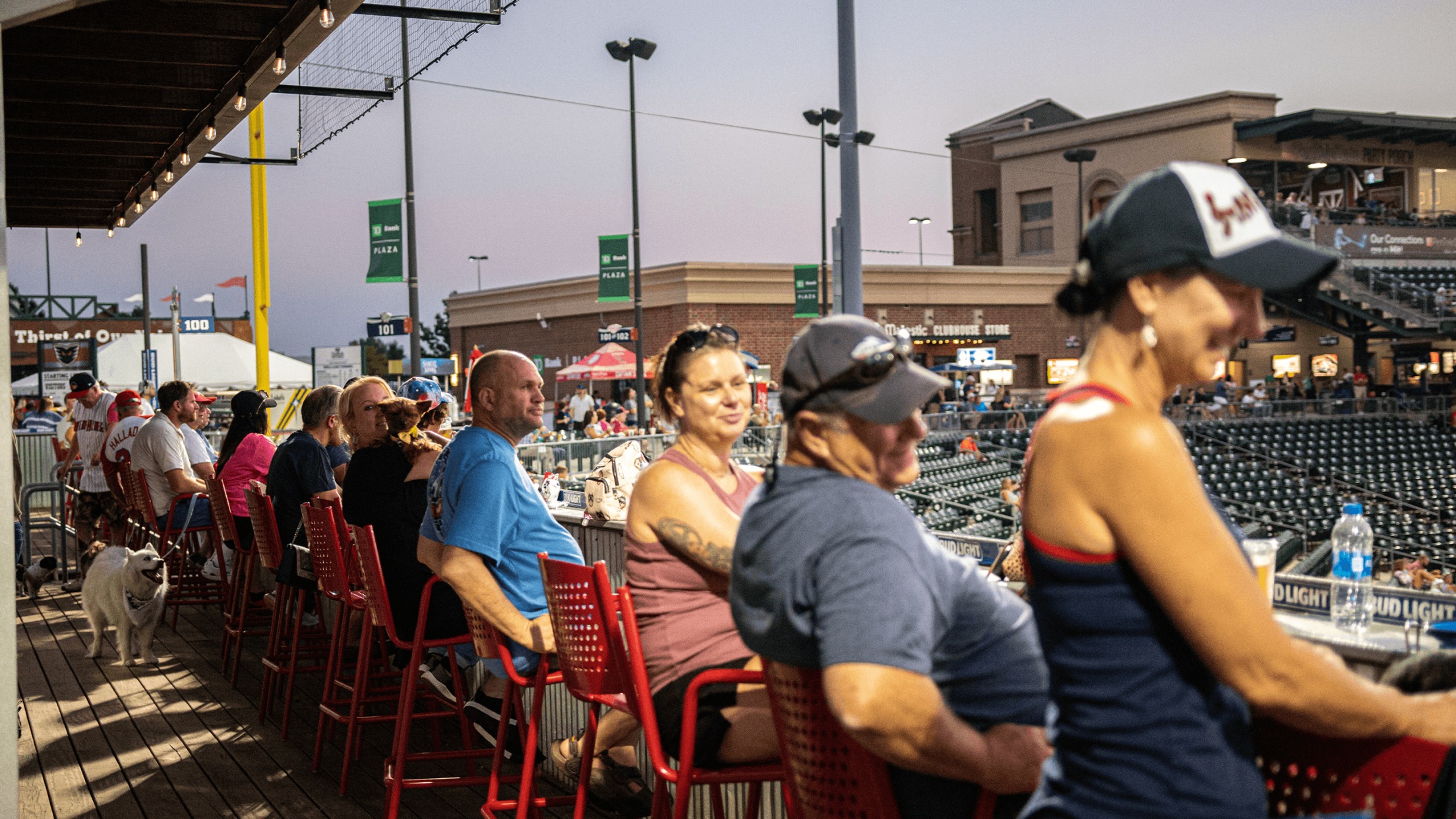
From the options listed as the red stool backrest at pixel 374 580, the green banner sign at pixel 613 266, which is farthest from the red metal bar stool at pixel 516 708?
the green banner sign at pixel 613 266

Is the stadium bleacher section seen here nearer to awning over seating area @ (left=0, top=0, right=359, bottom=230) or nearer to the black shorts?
awning over seating area @ (left=0, top=0, right=359, bottom=230)

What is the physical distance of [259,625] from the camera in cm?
814

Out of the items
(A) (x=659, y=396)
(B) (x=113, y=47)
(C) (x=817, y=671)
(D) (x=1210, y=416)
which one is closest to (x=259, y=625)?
(B) (x=113, y=47)

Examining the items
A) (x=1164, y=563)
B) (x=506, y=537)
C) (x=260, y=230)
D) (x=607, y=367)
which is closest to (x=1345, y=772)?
(x=1164, y=563)

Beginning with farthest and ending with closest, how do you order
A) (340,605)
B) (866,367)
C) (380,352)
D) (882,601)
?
1. (380,352)
2. (340,605)
3. (866,367)
4. (882,601)

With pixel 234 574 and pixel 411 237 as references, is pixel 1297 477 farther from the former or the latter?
pixel 234 574

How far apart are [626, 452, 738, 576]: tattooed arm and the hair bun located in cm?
125

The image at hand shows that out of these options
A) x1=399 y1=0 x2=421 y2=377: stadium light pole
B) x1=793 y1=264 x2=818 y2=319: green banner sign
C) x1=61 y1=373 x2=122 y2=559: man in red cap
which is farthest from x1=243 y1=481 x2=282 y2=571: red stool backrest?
x1=793 y1=264 x2=818 y2=319: green banner sign

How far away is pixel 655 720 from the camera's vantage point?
2754mm

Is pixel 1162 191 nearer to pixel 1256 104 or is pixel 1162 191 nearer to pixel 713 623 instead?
pixel 713 623

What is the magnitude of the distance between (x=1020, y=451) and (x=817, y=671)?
24.7m

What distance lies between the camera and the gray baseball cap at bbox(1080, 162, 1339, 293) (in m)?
1.40

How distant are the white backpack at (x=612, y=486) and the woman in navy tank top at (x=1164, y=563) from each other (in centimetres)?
350

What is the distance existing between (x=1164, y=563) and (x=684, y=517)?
1461 millimetres
